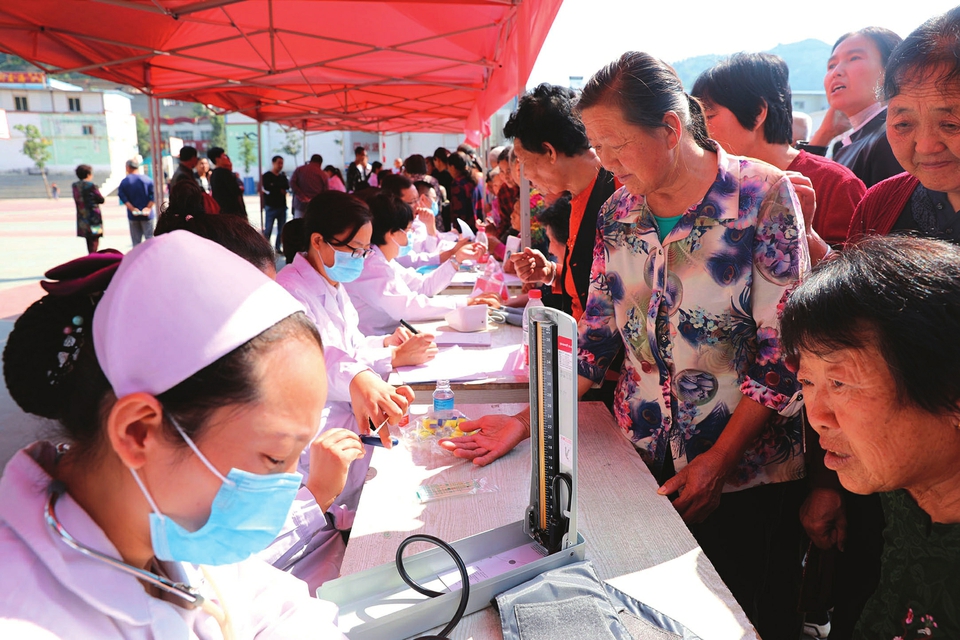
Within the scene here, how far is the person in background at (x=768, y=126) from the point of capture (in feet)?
7.16

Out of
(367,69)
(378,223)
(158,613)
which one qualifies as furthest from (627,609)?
(367,69)

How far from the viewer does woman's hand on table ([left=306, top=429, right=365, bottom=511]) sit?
1586mm

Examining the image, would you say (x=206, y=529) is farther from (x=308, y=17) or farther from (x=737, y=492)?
(x=308, y=17)

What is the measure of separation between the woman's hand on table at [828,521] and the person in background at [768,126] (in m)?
0.98

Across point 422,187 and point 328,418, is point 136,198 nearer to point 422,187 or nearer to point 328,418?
point 422,187

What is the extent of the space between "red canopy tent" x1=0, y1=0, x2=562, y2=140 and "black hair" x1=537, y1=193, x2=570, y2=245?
88 centimetres

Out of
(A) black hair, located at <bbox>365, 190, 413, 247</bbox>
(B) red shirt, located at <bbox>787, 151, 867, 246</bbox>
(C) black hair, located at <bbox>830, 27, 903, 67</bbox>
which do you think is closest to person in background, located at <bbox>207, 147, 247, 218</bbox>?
(A) black hair, located at <bbox>365, 190, 413, 247</bbox>

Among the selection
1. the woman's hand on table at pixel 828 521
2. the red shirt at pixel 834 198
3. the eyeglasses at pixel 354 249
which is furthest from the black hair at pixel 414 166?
the woman's hand on table at pixel 828 521

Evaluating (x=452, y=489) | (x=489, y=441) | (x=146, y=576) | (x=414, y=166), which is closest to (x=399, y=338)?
(x=489, y=441)

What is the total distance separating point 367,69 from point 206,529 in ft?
24.8

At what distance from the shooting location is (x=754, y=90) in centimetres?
222

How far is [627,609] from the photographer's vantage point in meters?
1.08

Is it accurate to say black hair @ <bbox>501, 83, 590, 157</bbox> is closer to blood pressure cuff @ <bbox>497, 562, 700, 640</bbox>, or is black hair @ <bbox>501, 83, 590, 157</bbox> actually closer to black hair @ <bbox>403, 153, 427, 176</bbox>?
blood pressure cuff @ <bbox>497, 562, 700, 640</bbox>

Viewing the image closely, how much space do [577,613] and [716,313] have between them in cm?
83
